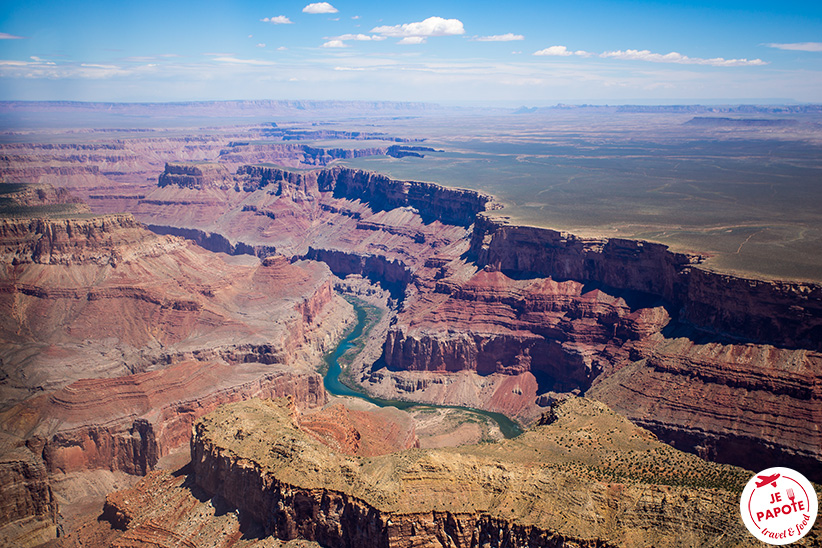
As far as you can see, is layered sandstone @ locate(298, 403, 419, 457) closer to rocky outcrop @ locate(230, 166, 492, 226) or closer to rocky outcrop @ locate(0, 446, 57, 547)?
rocky outcrop @ locate(0, 446, 57, 547)

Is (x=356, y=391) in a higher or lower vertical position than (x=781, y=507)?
lower

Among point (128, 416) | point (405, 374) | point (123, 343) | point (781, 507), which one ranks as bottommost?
point (405, 374)

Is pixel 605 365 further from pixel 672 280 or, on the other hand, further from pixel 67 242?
pixel 67 242

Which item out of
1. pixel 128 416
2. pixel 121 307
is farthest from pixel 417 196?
pixel 128 416

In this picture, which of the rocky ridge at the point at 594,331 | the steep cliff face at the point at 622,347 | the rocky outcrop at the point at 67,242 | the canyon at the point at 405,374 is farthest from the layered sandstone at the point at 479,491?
the rocky outcrop at the point at 67,242

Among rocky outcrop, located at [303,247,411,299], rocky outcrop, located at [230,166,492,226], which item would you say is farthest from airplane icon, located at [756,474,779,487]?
rocky outcrop, located at [230,166,492,226]
